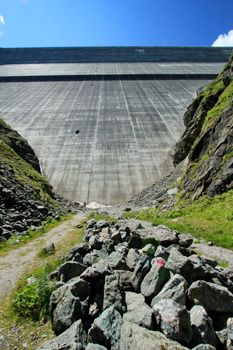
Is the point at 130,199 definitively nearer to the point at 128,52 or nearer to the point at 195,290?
the point at 195,290

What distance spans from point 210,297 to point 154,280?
905 mm

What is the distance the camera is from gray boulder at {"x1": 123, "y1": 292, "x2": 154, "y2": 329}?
5129 millimetres

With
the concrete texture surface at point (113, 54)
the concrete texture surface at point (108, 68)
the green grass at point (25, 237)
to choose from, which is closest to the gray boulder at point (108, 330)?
the green grass at point (25, 237)

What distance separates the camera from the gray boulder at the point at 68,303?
599cm

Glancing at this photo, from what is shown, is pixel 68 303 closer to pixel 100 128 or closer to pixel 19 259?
pixel 19 259

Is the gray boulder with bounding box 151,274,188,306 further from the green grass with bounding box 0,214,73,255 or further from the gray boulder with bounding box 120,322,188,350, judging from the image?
the green grass with bounding box 0,214,73,255

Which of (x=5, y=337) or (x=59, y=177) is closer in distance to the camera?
(x=5, y=337)

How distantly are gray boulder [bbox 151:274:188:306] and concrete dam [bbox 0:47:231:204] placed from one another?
28056 millimetres

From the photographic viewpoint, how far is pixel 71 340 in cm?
520

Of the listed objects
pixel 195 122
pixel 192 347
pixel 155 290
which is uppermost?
pixel 195 122

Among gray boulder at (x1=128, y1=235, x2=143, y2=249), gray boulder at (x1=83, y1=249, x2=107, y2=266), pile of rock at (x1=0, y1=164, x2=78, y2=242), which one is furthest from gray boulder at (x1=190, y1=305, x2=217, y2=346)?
pile of rock at (x1=0, y1=164, x2=78, y2=242)

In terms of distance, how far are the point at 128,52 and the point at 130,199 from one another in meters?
63.3

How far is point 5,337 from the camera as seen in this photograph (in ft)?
20.7

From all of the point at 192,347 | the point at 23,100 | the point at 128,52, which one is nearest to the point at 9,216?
the point at 192,347
